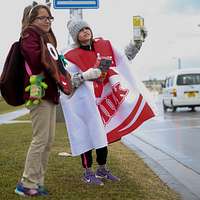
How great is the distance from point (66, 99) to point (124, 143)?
A: 5.80m

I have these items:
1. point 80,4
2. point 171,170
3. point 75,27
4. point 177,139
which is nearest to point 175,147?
point 177,139

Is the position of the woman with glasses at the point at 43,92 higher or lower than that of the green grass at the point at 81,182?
higher

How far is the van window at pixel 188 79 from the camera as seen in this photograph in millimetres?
24344

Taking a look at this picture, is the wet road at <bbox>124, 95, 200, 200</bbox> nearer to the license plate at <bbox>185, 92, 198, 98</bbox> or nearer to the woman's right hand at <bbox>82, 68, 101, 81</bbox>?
the woman's right hand at <bbox>82, 68, 101, 81</bbox>

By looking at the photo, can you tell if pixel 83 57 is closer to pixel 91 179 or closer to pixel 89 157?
pixel 89 157

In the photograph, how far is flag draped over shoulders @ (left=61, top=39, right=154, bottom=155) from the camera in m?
6.08

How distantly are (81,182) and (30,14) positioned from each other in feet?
6.89

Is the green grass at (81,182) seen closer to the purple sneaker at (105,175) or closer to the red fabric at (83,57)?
the purple sneaker at (105,175)

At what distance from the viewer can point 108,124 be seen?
6324 millimetres

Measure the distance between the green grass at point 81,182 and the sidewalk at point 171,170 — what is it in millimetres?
142

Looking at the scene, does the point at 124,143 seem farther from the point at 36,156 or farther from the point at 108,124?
the point at 36,156

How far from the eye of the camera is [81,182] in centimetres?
638

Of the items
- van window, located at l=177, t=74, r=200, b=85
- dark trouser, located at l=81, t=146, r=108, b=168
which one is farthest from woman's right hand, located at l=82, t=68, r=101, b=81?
van window, located at l=177, t=74, r=200, b=85

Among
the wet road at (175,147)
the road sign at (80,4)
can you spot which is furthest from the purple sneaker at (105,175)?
the road sign at (80,4)
